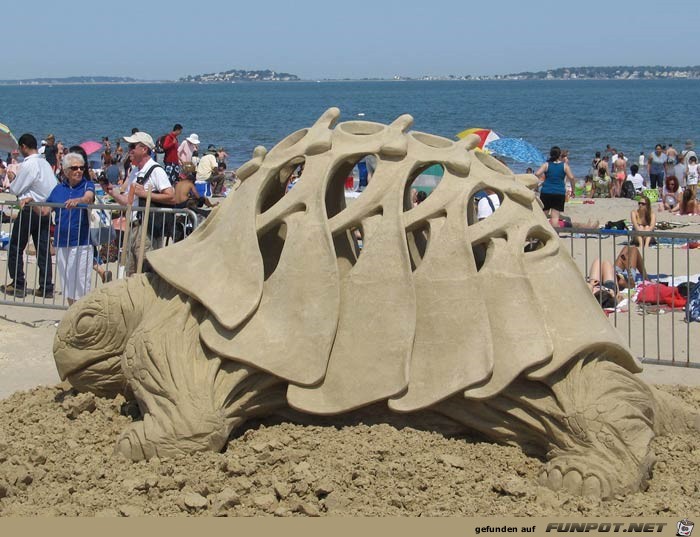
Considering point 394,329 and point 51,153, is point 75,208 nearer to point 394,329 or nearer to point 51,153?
point 394,329

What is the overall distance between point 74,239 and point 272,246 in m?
4.64

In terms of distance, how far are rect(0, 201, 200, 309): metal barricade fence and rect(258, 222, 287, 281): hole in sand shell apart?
2.94m

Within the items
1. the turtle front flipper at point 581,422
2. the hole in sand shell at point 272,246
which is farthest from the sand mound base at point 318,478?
the hole in sand shell at point 272,246

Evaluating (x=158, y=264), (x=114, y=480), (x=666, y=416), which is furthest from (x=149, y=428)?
(x=666, y=416)

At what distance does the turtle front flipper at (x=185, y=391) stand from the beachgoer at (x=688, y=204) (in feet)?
49.4

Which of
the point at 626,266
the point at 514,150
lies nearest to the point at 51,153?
the point at 514,150

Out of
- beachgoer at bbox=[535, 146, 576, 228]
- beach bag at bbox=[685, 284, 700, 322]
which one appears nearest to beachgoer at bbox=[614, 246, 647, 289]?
beach bag at bbox=[685, 284, 700, 322]

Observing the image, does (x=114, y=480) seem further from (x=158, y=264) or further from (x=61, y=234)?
(x=61, y=234)

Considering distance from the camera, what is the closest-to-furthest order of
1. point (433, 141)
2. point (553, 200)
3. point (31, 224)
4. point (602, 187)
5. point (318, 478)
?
point (318, 478), point (433, 141), point (31, 224), point (553, 200), point (602, 187)

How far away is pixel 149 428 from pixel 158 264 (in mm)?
894

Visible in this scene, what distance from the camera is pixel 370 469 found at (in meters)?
5.05

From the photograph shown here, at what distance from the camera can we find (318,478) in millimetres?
4930

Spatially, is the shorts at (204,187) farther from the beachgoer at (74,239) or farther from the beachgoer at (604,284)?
the beachgoer at (604,284)

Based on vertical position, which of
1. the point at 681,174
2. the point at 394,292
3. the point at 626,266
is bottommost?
the point at 626,266
